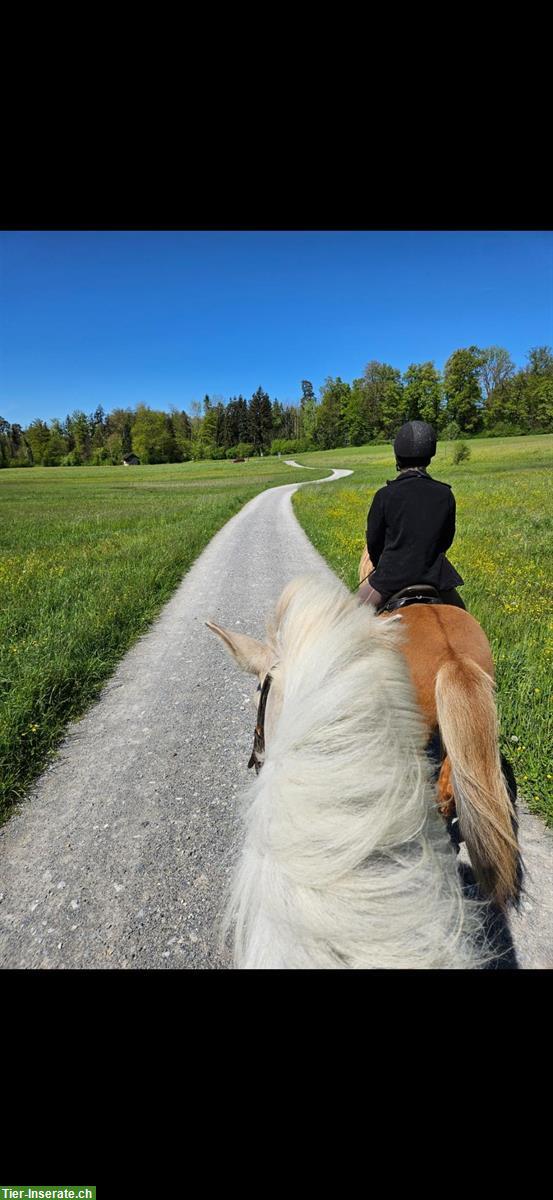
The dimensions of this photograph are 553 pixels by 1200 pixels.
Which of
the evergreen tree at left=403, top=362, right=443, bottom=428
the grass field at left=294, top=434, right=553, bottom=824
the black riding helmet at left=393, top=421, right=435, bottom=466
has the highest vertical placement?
the evergreen tree at left=403, top=362, right=443, bottom=428

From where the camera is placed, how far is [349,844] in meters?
1.01

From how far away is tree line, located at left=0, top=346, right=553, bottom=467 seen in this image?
12461 mm

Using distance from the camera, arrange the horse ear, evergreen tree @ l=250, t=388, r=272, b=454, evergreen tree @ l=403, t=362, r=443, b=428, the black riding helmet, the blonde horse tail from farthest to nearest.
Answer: evergreen tree @ l=250, t=388, r=272, b=454
evergreen tree @ l=403, t=362, r=443, b=428
the black riding helmet
the horse ear
the blonde horse tail

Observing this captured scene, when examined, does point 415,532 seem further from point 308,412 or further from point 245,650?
point 308,412

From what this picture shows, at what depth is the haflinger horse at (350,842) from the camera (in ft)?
3.13

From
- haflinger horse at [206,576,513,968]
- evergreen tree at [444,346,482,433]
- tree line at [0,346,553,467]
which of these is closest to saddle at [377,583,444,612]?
haflinger horse at [206,576,513,968]

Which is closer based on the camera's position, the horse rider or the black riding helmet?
the horse rider

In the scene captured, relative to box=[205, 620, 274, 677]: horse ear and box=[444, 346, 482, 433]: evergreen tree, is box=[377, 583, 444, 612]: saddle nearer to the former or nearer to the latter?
box=[205, 620, 274, 677]: horse ear

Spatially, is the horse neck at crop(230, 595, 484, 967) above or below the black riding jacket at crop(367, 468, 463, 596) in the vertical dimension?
below

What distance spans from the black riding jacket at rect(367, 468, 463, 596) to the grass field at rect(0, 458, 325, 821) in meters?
2.81
